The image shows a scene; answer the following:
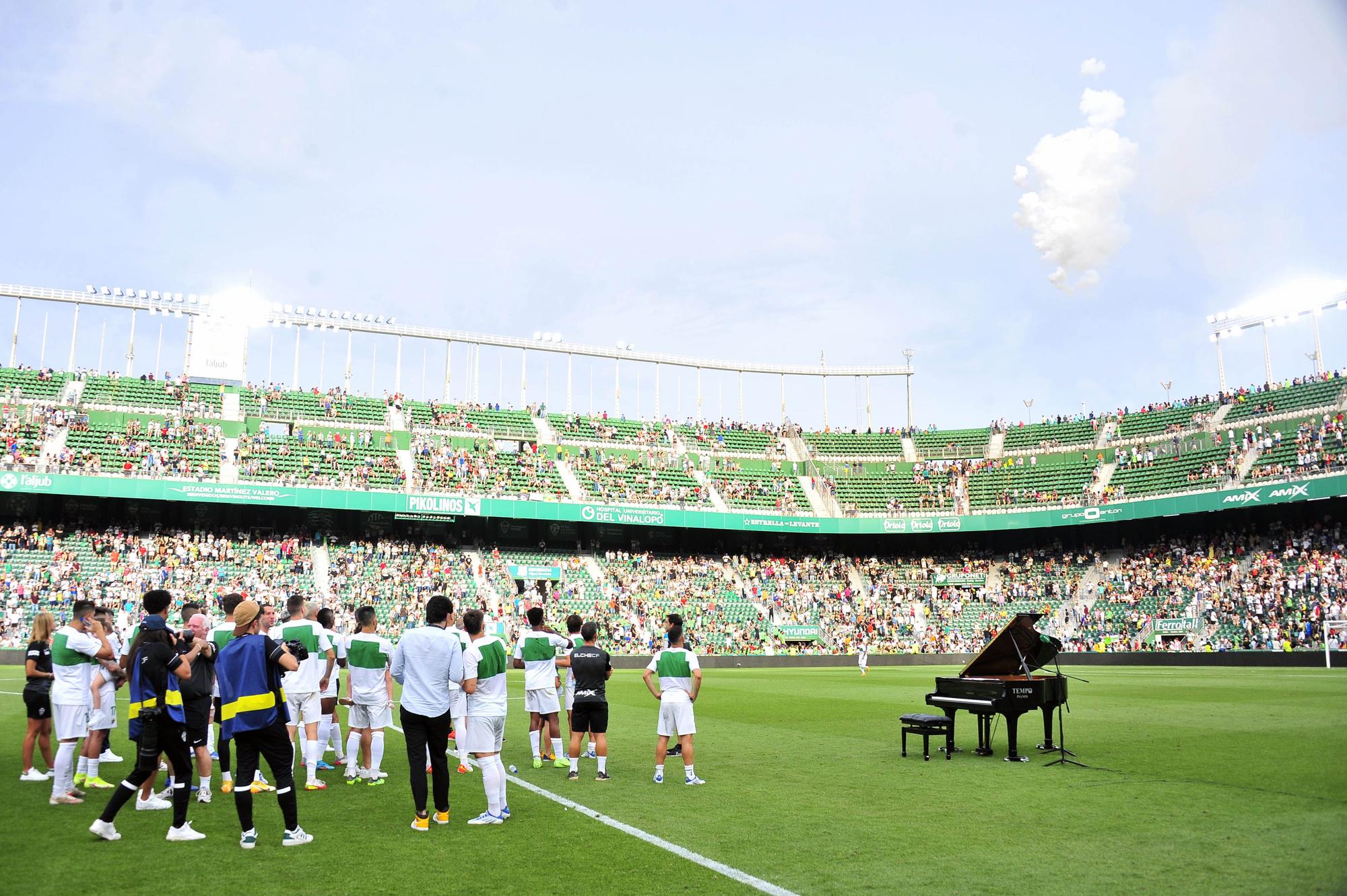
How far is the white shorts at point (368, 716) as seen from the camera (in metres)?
11.7

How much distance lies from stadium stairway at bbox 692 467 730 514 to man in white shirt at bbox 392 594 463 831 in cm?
4584

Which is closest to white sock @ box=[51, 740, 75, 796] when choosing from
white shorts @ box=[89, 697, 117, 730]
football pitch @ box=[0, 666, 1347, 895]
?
football pitch @ box=[0, 666, 1347, 895]

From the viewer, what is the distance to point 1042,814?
963cm

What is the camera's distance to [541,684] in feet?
43.1

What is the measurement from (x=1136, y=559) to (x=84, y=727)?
170ft

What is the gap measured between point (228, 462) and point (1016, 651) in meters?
44.0

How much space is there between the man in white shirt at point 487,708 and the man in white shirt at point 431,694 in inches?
10.0

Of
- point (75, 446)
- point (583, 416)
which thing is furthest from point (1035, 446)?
point (75, 446)

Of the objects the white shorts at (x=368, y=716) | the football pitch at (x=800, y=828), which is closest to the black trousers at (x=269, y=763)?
the football pitch at (x=800, y=828)

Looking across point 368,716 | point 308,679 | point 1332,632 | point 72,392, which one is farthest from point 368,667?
point 72,392

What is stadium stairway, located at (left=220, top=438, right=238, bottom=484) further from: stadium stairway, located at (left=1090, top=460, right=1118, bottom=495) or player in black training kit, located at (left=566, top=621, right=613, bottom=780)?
stadium stairway, located at (left=1090, top=460, right=1118, bottom=495)

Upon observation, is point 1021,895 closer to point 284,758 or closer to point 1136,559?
point 284,758

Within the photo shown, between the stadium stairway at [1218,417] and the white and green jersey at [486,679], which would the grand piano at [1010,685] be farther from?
the stadium stairway at [1218,417]

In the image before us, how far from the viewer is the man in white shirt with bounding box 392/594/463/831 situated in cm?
921
